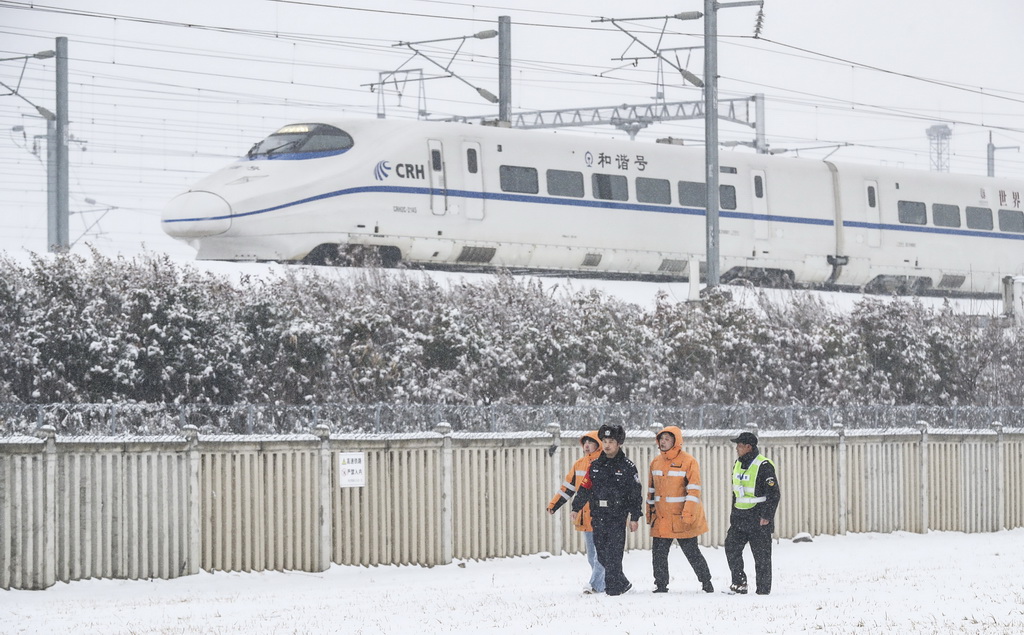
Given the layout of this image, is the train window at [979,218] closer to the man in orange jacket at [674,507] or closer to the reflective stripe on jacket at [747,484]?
the reflective stripe on jacket at [747,484]

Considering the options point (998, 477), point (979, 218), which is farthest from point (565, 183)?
point (979, 218)

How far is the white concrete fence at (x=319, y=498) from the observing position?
1452 centimetres

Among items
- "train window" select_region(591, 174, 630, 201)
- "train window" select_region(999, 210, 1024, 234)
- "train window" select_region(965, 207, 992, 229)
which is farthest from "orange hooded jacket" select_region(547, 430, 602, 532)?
"train window" select_region(999, 210, 1024, 234)

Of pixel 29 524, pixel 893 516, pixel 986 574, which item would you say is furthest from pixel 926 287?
pixel 29 524

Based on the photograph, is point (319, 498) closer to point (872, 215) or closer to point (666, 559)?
point (666, 559)

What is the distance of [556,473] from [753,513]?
420cm

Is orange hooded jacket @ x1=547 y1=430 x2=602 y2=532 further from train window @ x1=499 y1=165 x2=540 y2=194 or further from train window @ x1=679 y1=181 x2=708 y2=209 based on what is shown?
train window @ x1=679 y1=181 x2=708 y2=209

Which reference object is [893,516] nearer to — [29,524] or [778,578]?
[778,578]

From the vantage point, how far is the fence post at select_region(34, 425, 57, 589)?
14.3m

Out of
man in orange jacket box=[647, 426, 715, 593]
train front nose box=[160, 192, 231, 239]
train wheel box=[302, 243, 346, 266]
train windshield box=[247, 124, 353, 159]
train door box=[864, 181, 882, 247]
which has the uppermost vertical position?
train windshield box=[247, 124, 353, 159]

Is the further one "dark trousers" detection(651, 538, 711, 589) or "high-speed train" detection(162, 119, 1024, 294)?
"high-speed train" detection(162, 119, 1024, 294)

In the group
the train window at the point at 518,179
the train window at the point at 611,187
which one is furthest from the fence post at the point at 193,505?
the train window at the point at 611,187

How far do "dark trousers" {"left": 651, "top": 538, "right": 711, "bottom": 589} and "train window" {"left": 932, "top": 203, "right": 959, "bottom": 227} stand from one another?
24.0 metres

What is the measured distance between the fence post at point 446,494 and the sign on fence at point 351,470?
0.93m
